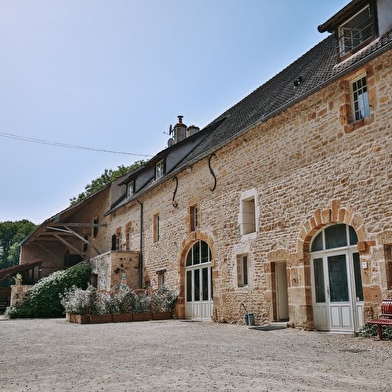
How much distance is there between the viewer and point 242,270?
11.8 metres

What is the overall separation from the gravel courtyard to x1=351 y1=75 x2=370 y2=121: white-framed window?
4318 mm

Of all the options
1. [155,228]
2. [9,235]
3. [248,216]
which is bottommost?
[248,216]

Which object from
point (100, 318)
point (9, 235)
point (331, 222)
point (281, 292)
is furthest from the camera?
point (9, 235)

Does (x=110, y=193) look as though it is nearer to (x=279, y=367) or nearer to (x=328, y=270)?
(x=328, y=270)

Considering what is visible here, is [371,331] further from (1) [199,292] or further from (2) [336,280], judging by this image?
(1) [199,292]

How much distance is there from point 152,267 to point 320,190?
8907 mm

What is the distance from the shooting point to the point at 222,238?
1246 centimetres

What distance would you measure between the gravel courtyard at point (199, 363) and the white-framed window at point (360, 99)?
432 centimetres

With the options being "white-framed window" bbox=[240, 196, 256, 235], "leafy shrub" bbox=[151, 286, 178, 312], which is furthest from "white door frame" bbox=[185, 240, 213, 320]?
"white-framed window" bbox=[240, 196, 256, 235]

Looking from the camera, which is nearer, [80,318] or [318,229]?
[318,229]

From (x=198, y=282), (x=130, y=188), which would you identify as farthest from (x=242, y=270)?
(x=130, y=188)

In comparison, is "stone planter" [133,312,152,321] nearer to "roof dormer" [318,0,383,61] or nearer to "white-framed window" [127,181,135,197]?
"white-framed window" [127,181,135,197]

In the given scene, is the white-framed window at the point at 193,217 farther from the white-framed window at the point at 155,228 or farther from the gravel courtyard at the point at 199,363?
the gravel courtyard at the point at 199,363

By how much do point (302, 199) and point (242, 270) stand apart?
9.75ft
